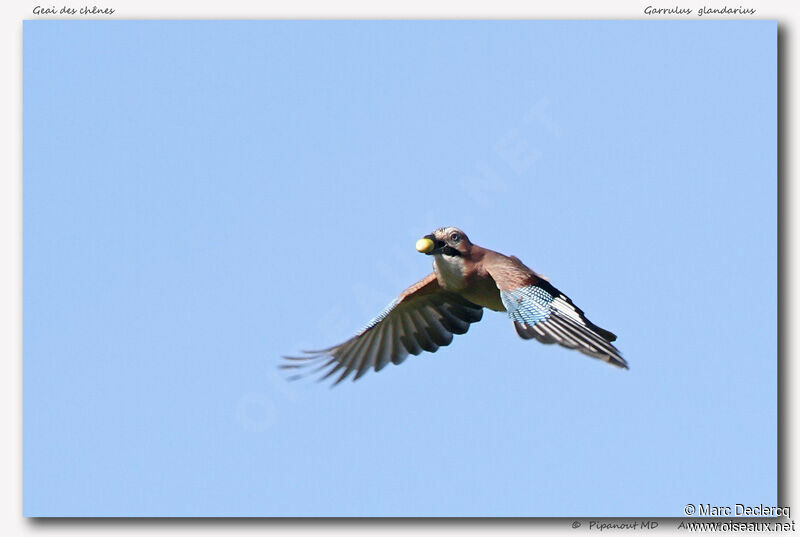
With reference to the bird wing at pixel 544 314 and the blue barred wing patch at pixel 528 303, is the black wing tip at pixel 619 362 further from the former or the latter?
the blue barred wing patch at pixel 528 303

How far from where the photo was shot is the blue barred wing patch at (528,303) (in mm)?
11977

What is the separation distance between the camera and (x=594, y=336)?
1161cm

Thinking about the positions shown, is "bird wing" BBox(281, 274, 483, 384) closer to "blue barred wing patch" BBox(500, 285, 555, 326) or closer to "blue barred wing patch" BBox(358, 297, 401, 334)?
"blue barred wing patch" BBox(358, 297, 401, 334)

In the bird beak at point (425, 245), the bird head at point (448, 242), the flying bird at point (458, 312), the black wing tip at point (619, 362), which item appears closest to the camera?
the black wing tip at point (619, 362)

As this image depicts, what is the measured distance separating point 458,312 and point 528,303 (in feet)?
8.03

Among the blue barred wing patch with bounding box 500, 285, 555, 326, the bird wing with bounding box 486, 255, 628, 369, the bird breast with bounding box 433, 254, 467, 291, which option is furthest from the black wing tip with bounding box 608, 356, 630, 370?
the bird breast with bounding box 433, 254, 467, 291

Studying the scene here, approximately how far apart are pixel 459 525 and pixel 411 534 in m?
0.49

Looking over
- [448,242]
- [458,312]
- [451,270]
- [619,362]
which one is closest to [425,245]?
[448,242]

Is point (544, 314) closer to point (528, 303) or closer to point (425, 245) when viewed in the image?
point (528, 303)

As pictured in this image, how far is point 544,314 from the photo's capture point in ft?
39.4

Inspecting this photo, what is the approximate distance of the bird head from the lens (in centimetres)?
1362

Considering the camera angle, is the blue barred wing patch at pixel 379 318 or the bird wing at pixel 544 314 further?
the blue barred wing patch at pixel 379 318

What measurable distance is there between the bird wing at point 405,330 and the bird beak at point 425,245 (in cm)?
65

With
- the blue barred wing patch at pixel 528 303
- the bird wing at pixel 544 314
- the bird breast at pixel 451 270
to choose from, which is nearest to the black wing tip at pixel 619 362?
the bird wing at pixel 544 314
